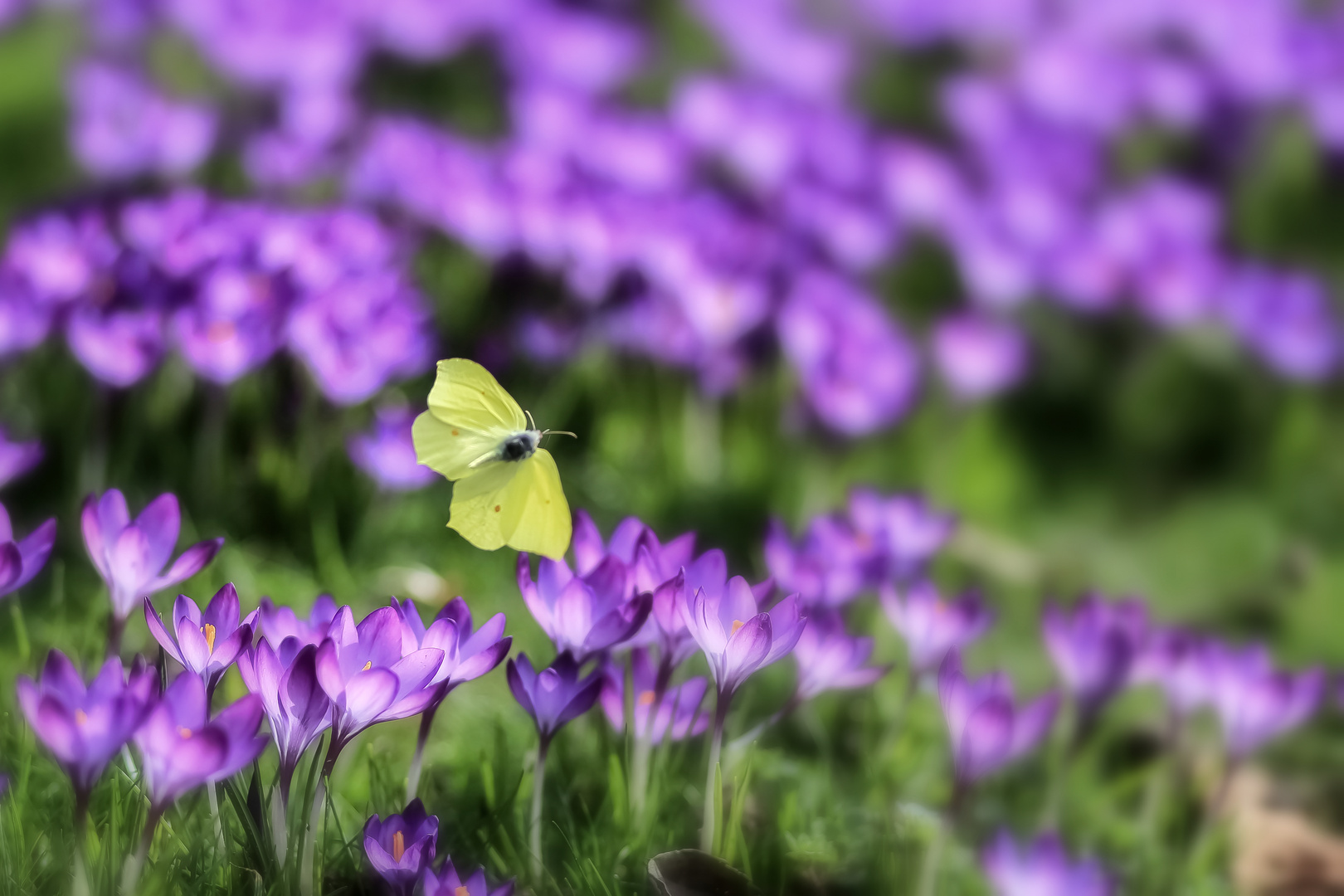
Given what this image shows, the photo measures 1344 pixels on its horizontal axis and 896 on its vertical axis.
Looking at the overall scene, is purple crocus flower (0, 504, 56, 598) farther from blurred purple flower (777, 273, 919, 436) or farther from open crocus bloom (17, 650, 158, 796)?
blurred purple flower (777, 273, 919, 436)

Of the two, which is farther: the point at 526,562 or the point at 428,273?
the point at 428,273

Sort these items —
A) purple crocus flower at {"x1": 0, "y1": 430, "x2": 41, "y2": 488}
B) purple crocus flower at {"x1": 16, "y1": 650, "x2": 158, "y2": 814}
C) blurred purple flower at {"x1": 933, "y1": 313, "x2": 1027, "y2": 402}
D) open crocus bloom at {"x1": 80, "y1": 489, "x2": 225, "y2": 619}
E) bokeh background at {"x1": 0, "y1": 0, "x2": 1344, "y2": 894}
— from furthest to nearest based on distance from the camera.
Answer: blurred purple flower at {"x1": 933, "y1": 313, "x2": 1027, "y2": 402} < bokeh background at {"x1": 0, "y1": 0, "x2": 1344, "y2": 894} < purple crocus flower at {"x1": 0, "y1": 430, "x2": 41, "y2": 488} < open crocus bloom at {"x1": 80, "y1": 489, "x2": 225, "y2": 619} < purple crocus flower at {"x1": 16, "y1": 650, "x2": 158, "y2": 814}

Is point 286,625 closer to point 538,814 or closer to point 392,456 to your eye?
point 538,814

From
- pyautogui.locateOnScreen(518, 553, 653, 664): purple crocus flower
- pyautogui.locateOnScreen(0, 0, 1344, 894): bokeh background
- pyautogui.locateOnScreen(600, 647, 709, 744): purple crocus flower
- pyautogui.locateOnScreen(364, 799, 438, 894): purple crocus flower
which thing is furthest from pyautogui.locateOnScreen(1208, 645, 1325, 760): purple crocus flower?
pyautogui.locateOnScreen(364, 799, 438, 894): purple crocus flower

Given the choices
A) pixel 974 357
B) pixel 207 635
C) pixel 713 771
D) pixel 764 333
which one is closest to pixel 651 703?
pixel 713 771

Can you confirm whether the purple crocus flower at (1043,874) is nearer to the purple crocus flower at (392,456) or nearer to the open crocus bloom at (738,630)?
the open crocus bloom at (738,630)

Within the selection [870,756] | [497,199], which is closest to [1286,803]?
[870,756]

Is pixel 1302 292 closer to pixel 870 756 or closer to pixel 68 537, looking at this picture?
pixel 870 756
